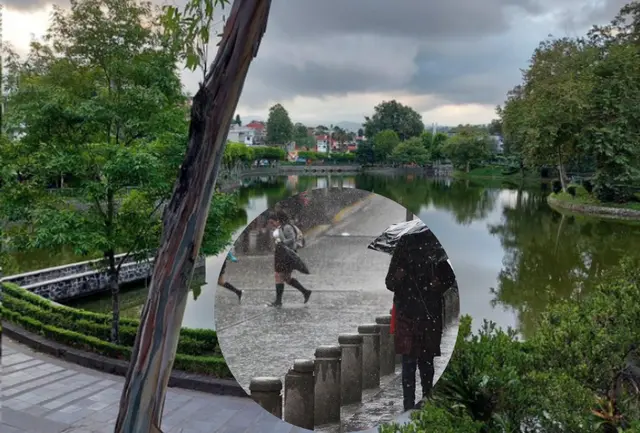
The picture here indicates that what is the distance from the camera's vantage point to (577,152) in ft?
84.7

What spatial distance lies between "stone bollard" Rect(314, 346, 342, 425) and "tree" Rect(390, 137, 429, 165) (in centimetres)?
4549

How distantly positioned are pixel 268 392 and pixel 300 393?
0.26m

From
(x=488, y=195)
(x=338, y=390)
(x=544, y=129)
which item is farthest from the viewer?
(x=488, y=195)

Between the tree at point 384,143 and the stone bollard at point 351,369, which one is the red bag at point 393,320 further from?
the tree at point 384,143

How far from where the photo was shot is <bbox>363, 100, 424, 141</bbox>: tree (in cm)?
5525

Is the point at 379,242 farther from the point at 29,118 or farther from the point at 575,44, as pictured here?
the point at 575,44

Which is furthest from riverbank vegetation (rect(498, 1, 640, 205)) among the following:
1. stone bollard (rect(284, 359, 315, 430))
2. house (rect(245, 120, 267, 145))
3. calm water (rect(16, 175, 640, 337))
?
house (rect(245, 120, 267, 145))

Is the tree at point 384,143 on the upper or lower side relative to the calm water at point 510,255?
upper

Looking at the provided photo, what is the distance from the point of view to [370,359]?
4.20 metres

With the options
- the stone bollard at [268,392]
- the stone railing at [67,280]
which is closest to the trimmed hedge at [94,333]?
the stone railing at [67,280]

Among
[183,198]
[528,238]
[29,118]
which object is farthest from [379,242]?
[528,238]

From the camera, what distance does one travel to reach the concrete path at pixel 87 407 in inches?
196

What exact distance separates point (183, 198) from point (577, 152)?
2732 cm

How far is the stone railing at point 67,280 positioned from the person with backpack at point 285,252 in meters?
6.28
